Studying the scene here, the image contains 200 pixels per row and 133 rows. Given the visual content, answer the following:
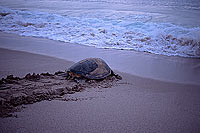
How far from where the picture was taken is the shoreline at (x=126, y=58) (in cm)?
450

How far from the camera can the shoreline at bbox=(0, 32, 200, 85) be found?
14.8ft

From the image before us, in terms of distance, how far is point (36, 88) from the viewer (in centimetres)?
317

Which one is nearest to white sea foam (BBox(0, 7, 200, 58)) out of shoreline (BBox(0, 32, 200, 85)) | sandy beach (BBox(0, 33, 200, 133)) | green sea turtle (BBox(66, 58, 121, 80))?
shoreline (BBox(0, 32, 200, 85))

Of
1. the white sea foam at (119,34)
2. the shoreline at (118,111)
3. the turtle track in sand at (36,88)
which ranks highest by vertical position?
the white sea foam at (119,34)

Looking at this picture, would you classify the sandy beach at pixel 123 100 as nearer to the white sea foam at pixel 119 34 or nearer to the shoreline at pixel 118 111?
the shoreline at pixel 118 111

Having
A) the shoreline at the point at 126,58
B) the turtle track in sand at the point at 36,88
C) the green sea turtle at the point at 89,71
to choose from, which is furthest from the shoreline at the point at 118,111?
the shoreline at the point at 126,58

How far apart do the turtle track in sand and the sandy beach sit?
15 cm

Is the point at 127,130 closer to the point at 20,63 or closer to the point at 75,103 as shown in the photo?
the point at 75,103

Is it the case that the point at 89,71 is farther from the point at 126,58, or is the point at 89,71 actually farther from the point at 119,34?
the point at 119,34

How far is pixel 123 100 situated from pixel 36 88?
Result: 1586mm

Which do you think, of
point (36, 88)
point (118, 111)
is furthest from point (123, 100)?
point (36, 88)

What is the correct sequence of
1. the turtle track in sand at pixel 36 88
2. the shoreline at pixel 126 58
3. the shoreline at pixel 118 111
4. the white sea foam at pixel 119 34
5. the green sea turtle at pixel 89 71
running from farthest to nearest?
the white sea foam at pixel 119 34 → the shoreline at pixel 126 58 → the green sea turtle at pixel 89 71 → the turtle track in sand at pixel 36 88 → the shoreline at pixel 118 111

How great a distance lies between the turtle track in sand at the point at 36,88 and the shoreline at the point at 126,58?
119cm

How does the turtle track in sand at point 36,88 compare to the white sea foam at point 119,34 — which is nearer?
the turtle track in sand at point 36,88
